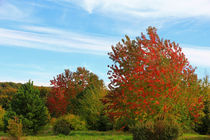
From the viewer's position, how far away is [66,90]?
140 ft

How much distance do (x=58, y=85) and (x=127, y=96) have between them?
27.3 metres

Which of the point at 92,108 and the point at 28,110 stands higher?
the point at 92,108

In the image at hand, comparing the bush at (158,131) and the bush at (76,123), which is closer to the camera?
the bush at (158,131)

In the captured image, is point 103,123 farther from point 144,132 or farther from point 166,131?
point 166,131

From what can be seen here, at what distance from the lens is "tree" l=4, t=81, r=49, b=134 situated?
82.2ft

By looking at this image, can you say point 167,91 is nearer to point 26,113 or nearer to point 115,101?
point 115,101

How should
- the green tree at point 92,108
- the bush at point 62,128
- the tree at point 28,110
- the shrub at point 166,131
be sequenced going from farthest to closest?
the green tree at point 92,108 < the tree at point 28,110 < the bush at point 62,128 < the shrub at point 166,131

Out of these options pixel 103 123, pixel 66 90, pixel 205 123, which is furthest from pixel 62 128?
pixel 66 90

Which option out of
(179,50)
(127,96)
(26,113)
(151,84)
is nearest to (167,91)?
(151,84)

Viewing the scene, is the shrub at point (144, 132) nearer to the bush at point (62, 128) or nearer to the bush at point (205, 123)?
the bush at point (62, 128)

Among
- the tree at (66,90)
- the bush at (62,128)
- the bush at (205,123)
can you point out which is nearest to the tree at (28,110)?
the bush at (62,128)

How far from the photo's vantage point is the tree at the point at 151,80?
16219mm

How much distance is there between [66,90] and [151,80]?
2848cm

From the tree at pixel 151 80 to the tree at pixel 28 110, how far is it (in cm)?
1041
